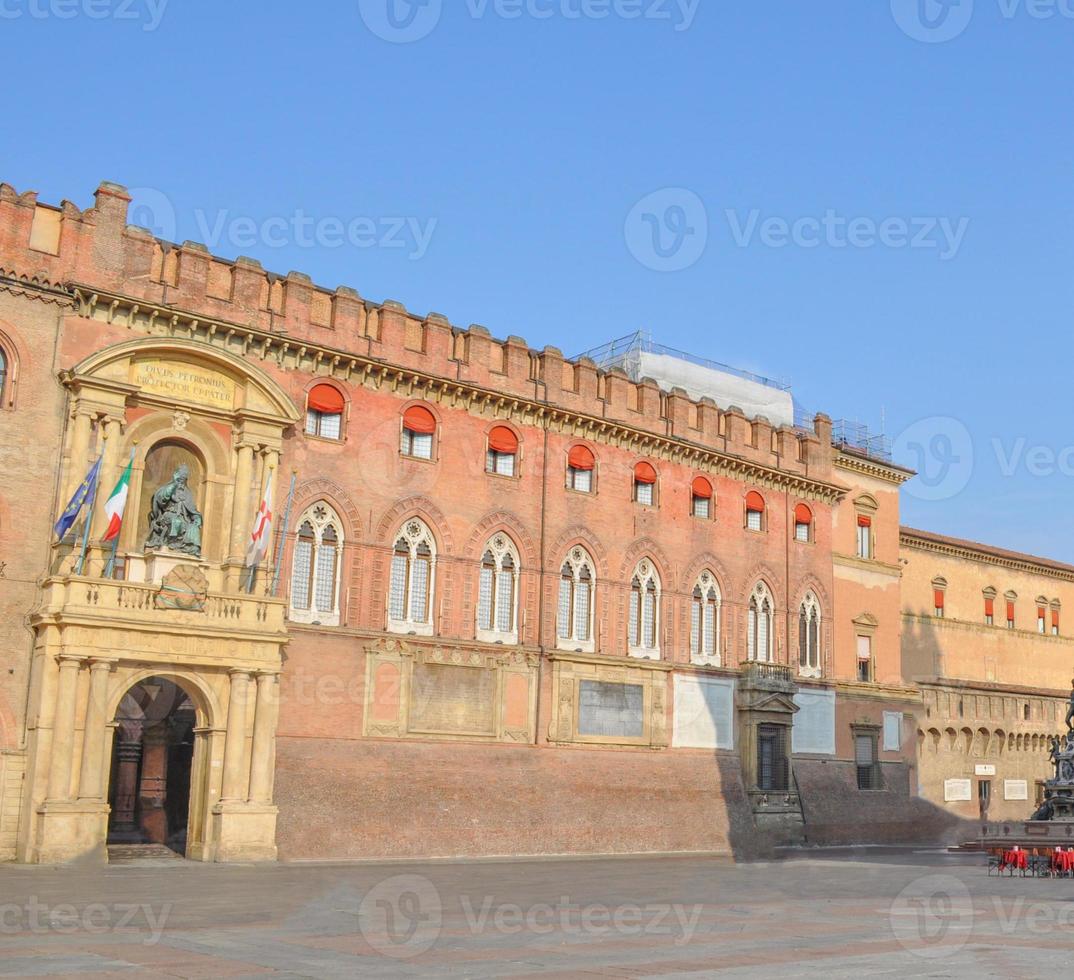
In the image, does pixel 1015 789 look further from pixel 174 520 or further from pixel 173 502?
pixel 173 502

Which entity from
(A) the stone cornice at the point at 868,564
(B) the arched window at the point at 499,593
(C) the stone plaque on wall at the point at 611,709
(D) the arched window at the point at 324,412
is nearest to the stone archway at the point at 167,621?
(D) the arched window at the point at 324,412

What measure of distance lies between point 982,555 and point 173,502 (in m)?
38.2

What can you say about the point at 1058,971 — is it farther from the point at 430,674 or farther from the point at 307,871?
the point at 430,674

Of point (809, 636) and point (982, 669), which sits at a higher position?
point (809, 636)

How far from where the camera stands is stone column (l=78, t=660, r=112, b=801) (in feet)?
86.6

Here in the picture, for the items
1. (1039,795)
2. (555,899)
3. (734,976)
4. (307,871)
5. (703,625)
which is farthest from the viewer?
(1039,795)

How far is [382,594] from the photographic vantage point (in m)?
32.3

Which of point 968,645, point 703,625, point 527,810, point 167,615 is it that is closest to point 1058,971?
point 167,615

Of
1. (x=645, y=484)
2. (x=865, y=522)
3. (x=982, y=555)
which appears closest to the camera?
(x=645, y=484)

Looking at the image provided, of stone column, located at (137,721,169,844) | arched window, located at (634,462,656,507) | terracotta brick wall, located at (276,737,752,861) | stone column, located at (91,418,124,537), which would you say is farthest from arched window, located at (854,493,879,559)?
stone column, located at (91,418,124,537)

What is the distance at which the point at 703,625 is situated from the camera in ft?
132

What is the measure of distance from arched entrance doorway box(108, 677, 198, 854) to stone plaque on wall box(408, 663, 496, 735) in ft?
18.5

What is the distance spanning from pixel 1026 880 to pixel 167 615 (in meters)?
19.3

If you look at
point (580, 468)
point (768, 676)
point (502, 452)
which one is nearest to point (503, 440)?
point (502, 452)
